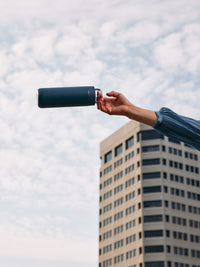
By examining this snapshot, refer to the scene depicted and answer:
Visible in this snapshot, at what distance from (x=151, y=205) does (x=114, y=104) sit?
112 metres

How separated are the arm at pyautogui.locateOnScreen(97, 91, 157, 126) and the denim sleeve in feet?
0.32

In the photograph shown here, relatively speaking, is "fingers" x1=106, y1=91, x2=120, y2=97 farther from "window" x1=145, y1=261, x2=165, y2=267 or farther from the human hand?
"window" x1=145, y1=261, x2=165, y2=267

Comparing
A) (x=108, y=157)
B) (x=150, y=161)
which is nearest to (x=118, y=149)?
(x=108, y=157)

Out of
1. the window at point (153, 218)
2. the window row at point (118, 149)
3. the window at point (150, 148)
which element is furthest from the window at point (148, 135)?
the window at point (153, 218)

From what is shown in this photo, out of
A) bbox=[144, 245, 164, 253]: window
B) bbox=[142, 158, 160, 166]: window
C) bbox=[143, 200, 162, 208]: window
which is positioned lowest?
bbox=[144, 245, 164, 253]: window

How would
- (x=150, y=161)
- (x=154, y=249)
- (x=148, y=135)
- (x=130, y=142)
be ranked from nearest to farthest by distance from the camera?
1. (x=154, y=249)
2. (x=150, y=161)
3. (x=148, y=135)
4. (x=130, y=142)

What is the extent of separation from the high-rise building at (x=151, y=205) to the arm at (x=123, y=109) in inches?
4260

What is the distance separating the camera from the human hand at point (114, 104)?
567 centimetres

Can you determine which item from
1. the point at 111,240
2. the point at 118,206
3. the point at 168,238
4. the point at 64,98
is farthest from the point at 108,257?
the point at 64,98

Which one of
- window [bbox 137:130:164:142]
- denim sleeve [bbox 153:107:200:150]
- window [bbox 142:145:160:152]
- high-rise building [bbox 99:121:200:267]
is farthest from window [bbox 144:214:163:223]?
denim sleeve [bbox 153:107:200:150]

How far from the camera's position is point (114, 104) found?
5754mm

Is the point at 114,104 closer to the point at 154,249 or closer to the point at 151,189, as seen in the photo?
the point at 154,249

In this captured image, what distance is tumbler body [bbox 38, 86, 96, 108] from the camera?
Answer: 548 cm

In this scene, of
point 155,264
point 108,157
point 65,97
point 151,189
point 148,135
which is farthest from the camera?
point 108,157
